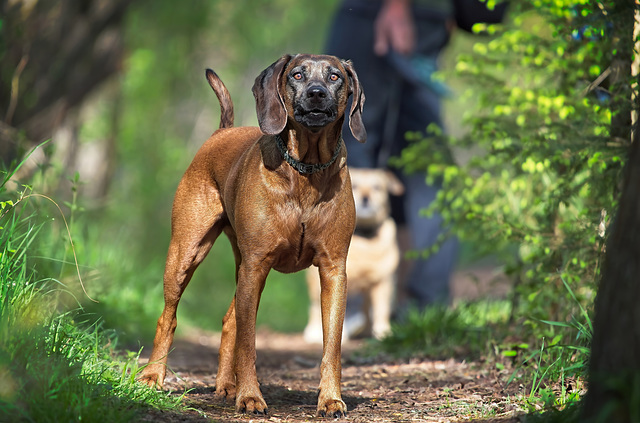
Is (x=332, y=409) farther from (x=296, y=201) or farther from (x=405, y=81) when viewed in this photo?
(x=405, y=81)

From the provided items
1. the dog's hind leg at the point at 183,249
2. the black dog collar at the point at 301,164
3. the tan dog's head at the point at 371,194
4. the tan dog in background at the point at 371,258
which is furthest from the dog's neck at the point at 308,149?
the tan dog's head at the point at 371,194

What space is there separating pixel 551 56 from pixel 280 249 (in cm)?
233

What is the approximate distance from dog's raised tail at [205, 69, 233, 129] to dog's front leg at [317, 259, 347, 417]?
50.5 inches

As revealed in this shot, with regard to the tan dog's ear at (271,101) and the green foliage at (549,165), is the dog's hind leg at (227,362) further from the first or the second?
the green foliage at (549,165)

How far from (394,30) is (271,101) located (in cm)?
420

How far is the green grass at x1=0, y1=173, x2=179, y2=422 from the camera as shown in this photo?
2.59 metres

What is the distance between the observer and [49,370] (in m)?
2.84

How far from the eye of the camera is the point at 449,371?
4516mm

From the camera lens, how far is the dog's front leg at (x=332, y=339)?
332 centimetres

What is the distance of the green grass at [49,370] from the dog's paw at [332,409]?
1.98 ft

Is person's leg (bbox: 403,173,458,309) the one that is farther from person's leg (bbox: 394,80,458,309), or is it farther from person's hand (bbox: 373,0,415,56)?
person's hand (bbox: 373,0,415,56)

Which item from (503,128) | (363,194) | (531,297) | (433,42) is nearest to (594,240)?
(531,297)

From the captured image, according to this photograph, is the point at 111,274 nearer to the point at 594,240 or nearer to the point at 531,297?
the point at 531,297

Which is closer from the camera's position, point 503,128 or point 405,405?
point 405,405
